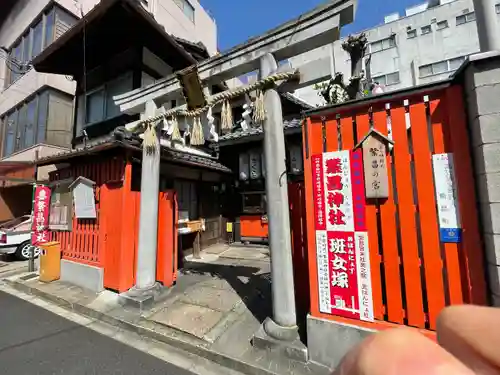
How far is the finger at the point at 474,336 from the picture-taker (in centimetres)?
57

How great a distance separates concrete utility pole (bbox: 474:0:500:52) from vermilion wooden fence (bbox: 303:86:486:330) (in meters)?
0.54

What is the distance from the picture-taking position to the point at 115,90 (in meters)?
9.50

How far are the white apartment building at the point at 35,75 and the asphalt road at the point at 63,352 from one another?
956 cm

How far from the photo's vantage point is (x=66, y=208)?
7648 mm

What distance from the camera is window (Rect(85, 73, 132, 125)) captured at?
30.3 ft

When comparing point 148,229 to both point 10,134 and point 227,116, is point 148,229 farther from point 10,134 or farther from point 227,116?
point 10,134

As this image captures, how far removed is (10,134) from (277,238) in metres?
18.2

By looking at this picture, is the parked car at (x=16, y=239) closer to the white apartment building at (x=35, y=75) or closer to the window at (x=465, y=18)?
the white apartment building at (x=35, y=75)

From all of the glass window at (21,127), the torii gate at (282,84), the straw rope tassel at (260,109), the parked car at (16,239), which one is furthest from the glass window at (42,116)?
the straw rope tassel at (260,109)

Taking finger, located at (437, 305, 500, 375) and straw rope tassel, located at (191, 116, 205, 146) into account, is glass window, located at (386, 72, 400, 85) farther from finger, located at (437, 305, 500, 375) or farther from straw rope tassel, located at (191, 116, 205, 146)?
finger, located at (437, 305, 500, 375)

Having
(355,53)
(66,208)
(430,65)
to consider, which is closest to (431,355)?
(355,53)

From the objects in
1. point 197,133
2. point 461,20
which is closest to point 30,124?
point 197,133

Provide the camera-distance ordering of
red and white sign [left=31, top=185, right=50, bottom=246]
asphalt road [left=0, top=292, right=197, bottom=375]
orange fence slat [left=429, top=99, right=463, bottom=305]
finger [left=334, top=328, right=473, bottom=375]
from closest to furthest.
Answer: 1. finger [left=334, top=328, right=473, bottom=375]
2. orange fence slat [left=429, top=99, right=463, bottom=305]
3. asphalt road [left=0, top=292, right=197, bottom=375]
4. red and white sign [left=31, top=185, right=50, bottom=246]

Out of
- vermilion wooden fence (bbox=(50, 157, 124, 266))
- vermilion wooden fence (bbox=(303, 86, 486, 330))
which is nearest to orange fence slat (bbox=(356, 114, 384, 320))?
vermilion wooden fence (bbox=(303, 86, 486, 330))
